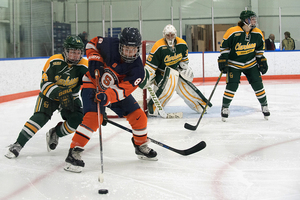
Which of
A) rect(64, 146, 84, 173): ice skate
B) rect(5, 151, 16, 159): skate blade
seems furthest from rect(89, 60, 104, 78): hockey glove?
rect(5, 151, 16, 159): skate blade

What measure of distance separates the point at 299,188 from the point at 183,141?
47.8 inches

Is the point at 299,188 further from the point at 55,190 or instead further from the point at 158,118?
the point at 158,118

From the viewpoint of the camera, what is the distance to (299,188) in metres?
1.78

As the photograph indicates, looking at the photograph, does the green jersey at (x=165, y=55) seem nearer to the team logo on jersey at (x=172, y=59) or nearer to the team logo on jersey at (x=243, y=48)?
the team logo on jersey at (x=172, y=59)

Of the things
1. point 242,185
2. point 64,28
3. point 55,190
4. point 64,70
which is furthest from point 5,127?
point 64,28

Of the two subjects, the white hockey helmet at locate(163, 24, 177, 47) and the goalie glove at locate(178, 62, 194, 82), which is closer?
the white hockey helmet at locate(163, 24, 177, 47)

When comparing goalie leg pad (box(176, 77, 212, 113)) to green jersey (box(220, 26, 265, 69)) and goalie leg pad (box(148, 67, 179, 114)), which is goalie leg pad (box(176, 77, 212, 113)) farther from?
green jersey (box(220, 26, 265, 69))

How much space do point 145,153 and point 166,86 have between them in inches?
72.7

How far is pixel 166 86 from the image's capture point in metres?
4.11

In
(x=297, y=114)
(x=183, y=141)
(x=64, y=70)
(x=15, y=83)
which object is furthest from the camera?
(x=15, y=83)

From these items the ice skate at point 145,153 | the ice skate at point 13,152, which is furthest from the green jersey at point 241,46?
the ice skate at point 13,152

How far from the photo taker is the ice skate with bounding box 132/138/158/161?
7.72 feet

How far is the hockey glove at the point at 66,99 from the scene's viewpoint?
2.35 metres

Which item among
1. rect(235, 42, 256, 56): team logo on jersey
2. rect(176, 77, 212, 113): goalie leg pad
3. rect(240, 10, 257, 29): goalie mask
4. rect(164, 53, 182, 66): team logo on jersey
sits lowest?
rect(176, 77, 212, 113): goalie leg pad
